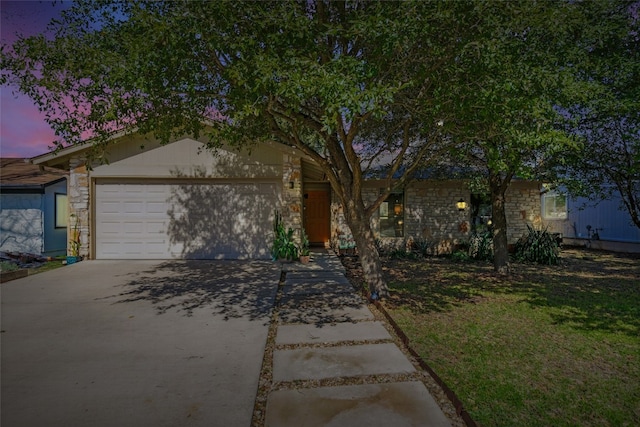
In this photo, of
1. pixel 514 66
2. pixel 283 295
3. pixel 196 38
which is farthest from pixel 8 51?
pixel 514 66

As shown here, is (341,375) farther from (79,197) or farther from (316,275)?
(79,197)

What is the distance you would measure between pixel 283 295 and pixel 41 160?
7.87 meters

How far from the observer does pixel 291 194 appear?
34.7 feet

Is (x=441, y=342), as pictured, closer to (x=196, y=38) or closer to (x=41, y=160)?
(x=196, y=38)

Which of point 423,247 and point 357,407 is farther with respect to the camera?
point 423,247

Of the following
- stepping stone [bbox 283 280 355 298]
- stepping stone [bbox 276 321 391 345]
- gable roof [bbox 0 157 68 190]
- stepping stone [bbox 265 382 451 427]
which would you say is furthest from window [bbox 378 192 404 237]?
stepping stone [bbox 265 382 451 427]

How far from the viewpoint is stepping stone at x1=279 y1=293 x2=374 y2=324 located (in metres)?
5.32

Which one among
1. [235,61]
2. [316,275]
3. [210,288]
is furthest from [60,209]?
[235,61]

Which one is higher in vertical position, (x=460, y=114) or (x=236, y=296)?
(x=460, y=114)

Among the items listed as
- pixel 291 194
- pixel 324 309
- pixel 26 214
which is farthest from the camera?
pixel 26 214

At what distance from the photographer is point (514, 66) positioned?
4770 mm

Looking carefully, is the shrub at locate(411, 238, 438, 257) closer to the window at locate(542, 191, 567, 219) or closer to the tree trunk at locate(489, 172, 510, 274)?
the tree trunk at locate(489, 172, 510, 274)

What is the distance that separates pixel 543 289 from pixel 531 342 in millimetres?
3676

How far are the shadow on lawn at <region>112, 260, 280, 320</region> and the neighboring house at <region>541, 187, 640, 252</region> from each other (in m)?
10.7
